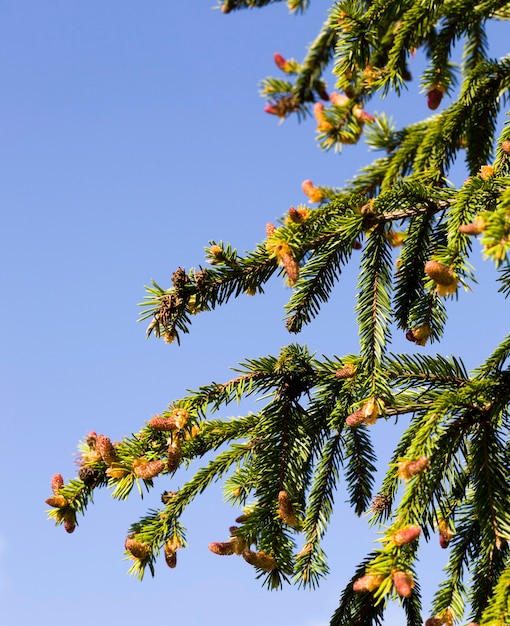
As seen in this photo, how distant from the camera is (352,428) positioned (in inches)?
78.4

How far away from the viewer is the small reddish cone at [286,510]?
1.74 m

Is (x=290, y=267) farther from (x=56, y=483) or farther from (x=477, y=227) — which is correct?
(x=56, y=483)

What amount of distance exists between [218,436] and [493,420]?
75 centimetres

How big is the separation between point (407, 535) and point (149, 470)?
68 cm

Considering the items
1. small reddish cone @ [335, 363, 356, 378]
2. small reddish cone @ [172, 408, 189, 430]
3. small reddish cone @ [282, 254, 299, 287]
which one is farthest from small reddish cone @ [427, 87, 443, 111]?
small reddish cone @ [172, 408, 189, 430]

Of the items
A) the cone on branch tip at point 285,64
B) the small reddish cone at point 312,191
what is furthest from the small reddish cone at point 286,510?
the cone on branch tip at point 285,64

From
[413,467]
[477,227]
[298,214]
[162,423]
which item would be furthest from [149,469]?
[477,227]

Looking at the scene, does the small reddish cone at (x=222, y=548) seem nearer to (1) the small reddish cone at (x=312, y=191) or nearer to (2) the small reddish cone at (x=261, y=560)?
(2) the small reddish cone at (x=261, y=560)

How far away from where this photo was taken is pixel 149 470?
1.79 metres

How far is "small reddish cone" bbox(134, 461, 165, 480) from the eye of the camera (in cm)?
179

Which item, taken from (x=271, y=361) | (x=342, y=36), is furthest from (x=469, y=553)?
(x=342, y=36)

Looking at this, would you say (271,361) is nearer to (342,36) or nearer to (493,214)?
(493,214)

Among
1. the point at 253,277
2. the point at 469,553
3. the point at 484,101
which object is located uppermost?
the point at 484,101

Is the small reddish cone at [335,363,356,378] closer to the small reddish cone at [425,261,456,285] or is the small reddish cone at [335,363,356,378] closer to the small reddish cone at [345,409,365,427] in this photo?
the small reddish cone at [345,409,365,427]
